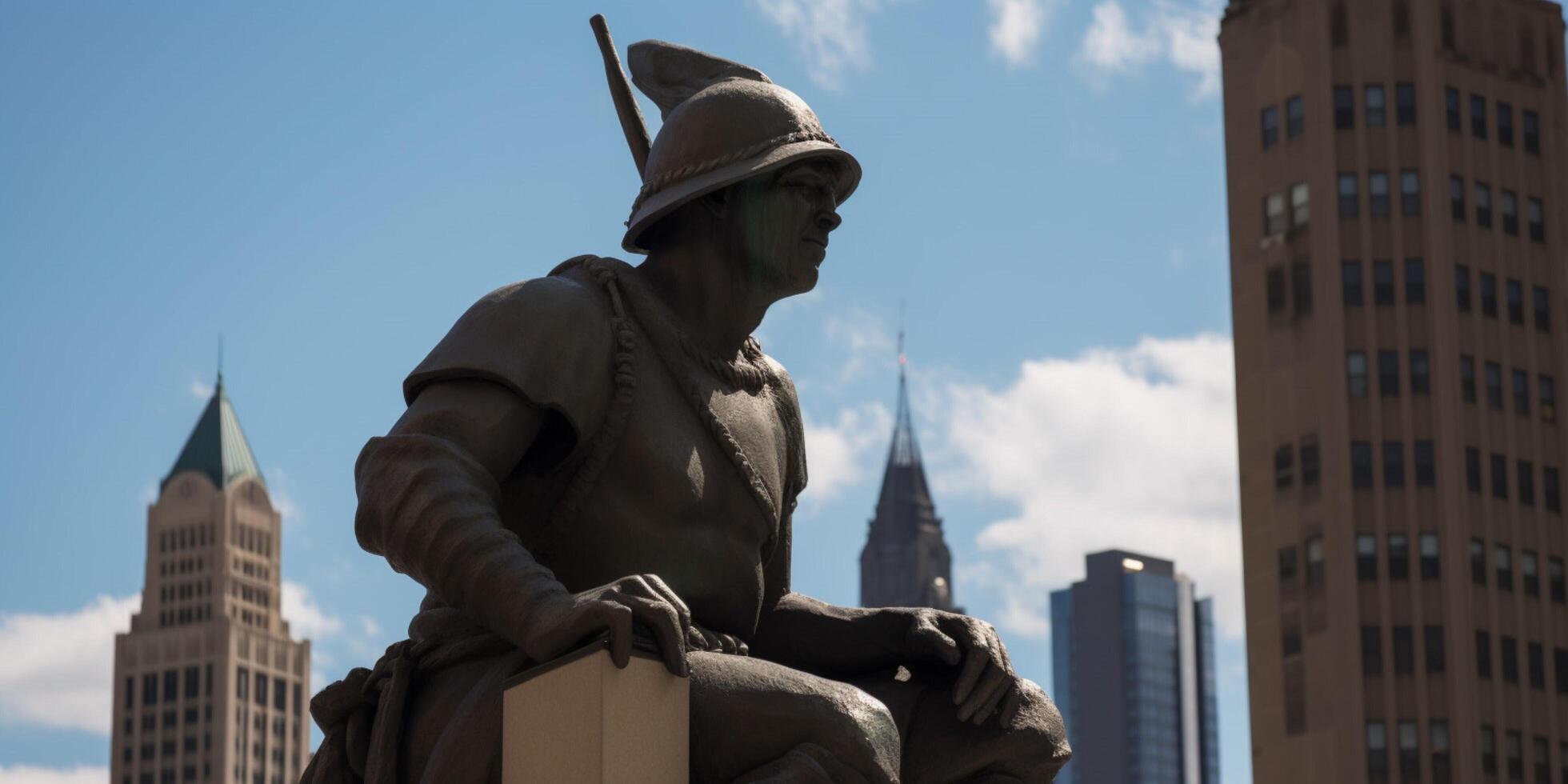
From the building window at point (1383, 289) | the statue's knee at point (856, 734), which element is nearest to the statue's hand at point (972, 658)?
the statue's knee at point (856, 734)

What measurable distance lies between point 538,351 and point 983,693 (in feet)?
4.25

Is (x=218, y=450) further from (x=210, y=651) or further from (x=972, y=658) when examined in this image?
(x=972, y=658)

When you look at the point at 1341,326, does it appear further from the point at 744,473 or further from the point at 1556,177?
the point at 744,473

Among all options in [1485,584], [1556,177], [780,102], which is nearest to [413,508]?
[780,102]

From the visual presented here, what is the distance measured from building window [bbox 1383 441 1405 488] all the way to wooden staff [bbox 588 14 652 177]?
232 ft

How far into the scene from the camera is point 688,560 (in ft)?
21.2

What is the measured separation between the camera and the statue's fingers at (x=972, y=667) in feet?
21.0

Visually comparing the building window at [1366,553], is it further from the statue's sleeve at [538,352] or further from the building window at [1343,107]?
the statue's sleeve at [538,352]

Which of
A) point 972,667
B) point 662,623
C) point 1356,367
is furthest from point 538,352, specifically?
point 1356,367

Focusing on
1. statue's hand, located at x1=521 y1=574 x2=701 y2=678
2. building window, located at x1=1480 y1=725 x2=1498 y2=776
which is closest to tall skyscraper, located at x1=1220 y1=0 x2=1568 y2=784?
building window, located at x1=1480 y1=725 x2=1498 y2=776

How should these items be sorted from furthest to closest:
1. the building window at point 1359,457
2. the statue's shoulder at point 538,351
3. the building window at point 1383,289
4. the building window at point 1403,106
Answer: the building window at point 1403,106 < the building window at point 1383,289 < the building window at point 1359,457 < the statue's shoulder at point 538,351

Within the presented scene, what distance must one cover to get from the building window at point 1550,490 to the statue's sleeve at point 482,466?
73584mm

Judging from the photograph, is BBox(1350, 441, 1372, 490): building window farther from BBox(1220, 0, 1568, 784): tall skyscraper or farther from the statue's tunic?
the statue's tunic

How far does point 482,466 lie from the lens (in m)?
6.08
